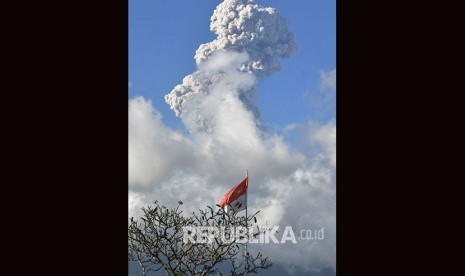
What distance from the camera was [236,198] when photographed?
813cm

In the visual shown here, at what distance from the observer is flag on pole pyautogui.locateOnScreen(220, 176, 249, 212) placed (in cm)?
788

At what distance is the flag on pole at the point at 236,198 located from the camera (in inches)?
310
